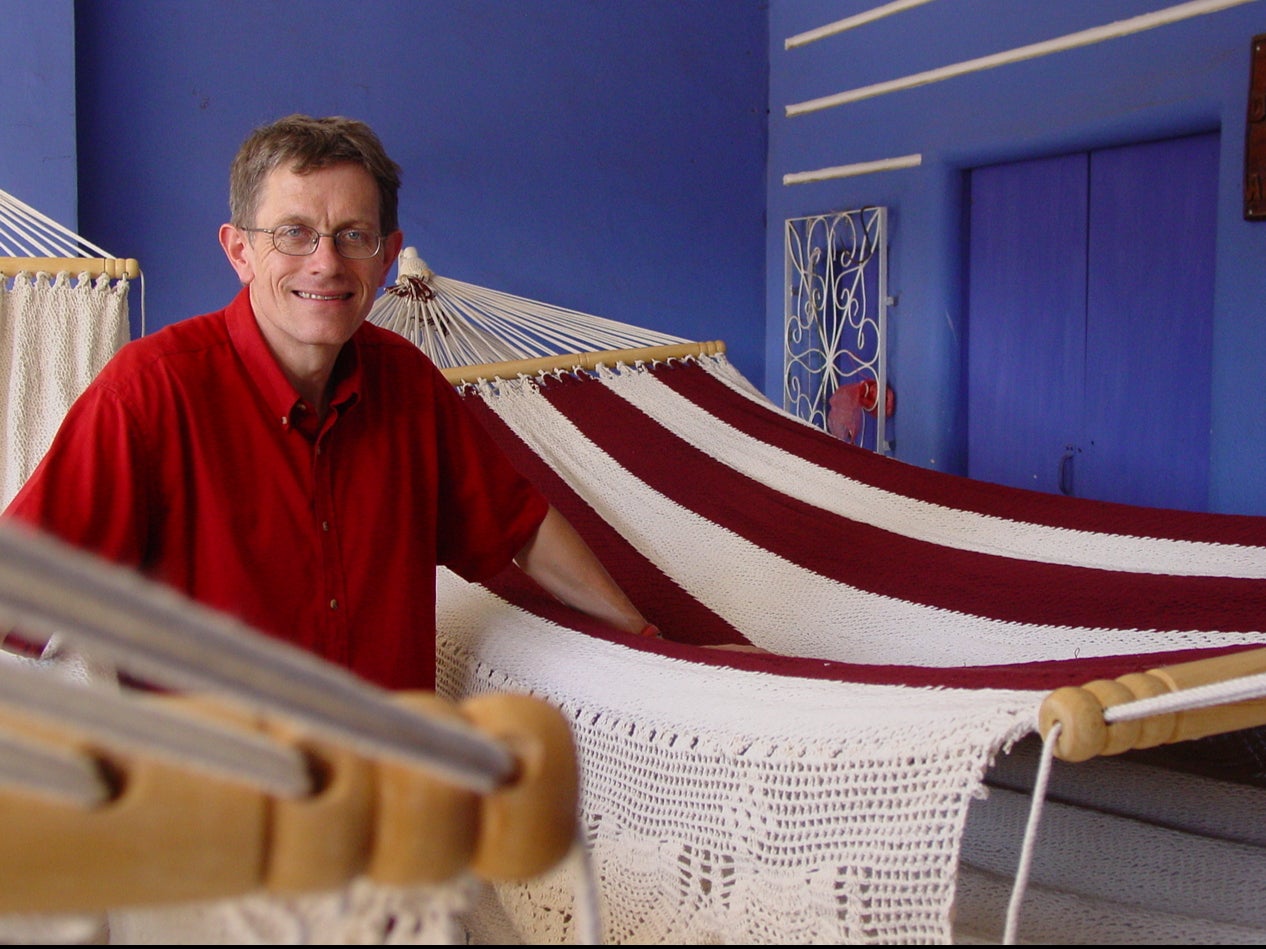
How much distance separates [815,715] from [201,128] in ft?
7.67

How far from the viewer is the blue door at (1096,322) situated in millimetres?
2426

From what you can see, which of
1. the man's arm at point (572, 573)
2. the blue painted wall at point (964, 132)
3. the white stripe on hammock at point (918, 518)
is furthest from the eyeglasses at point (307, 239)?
the blue painted wall at point (964, 132)

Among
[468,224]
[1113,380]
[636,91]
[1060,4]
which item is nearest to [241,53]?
[468,224]

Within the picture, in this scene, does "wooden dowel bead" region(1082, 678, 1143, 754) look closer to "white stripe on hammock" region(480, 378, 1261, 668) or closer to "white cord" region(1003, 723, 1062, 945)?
"white cord" region(1003, 723, 1062, 945)

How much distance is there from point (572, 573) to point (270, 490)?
1.10 feet

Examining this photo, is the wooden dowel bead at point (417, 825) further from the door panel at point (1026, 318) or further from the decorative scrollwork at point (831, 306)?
the decorative scrollwork at point (831, 306)

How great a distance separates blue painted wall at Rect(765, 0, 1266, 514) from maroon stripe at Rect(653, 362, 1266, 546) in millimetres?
667

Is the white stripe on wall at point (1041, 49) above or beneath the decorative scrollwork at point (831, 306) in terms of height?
above

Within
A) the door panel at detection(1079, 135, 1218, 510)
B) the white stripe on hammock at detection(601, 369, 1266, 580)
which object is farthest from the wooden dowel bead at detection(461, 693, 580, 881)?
the door panel at detection(1079, 135, 1218, 510)

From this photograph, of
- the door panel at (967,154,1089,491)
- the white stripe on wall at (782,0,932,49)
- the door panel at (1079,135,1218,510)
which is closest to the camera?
the door panel at (1079,135,1218,510)

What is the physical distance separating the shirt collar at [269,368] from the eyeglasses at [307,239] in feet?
0.21

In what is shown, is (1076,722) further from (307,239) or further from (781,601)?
(781,601)

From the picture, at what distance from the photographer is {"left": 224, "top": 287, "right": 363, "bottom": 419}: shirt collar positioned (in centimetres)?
109

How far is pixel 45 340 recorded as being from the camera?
4.98 feet
